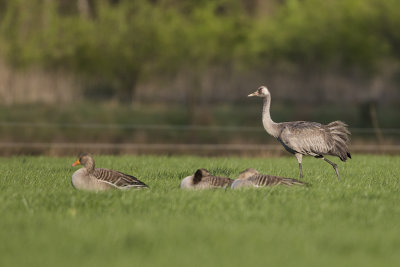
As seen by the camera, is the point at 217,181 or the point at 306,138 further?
the point at 306,138

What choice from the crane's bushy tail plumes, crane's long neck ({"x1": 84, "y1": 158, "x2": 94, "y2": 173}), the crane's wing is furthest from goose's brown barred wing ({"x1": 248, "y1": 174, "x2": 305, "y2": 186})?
the crane's bushy tail plumes

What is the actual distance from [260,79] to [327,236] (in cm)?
4647

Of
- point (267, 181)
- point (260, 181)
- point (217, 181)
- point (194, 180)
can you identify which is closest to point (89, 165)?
point (194, 180)

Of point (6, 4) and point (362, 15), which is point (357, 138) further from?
point (6, 4)

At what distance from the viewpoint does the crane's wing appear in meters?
13.5

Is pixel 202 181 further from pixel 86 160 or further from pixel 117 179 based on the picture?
pixel 86 160

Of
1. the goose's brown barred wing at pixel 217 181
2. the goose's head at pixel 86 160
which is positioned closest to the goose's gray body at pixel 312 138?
the goose's brown barred wing at pixel 217 181

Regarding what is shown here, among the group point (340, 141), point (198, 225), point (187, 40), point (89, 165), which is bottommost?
point (198, 225)

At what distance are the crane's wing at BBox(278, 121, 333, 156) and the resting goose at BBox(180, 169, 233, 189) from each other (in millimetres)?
2774

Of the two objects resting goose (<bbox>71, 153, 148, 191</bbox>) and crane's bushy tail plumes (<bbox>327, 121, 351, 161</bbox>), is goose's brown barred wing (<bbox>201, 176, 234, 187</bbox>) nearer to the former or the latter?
resting goose (<bbox>71, 153, 148, 191</bbox>)

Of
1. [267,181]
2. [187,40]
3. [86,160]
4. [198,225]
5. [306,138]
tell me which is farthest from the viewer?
[187,40]

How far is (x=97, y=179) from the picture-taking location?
10727mm

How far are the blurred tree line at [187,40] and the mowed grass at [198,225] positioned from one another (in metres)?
38.3

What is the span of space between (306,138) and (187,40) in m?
44.6
